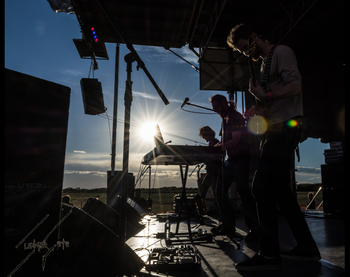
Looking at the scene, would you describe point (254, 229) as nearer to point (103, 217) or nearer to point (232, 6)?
point (103, 217)

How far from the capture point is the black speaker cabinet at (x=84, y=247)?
1.20m

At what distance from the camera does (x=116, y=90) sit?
8492 millimetres

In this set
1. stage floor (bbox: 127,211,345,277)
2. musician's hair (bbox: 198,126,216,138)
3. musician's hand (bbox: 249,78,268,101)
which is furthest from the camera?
musician's hair (bbox: 198,126,216,138)

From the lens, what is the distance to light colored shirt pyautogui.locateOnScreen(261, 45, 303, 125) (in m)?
1.58

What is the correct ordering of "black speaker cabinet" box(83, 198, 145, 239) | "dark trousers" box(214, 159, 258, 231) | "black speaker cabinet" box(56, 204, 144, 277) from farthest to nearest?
"dark trousers" box(214, 159, 258, 231), "black speaker cabinet" box(83, 198, 145, 239), "black speaker cabinet" box(56, 204, 144, 277)

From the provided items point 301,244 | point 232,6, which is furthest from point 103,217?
point 232,6

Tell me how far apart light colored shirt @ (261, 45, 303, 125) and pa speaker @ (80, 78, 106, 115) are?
8.76ft

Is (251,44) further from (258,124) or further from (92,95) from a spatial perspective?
(92,95)

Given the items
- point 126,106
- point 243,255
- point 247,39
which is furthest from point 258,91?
point 243,255

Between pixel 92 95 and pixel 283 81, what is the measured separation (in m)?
2.98

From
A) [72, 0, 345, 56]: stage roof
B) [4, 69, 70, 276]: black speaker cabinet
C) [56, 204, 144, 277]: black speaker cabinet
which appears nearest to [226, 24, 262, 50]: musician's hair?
[4, 69, 70, 276]: black speaker cabinet

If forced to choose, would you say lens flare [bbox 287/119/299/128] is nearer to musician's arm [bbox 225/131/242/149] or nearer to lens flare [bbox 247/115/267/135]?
lens flare [bbox 247/115/267/135]

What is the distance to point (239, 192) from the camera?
9.01 feet

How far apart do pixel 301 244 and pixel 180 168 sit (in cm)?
158
